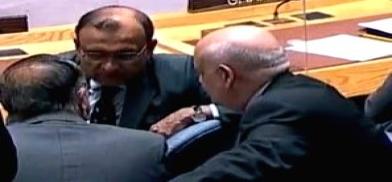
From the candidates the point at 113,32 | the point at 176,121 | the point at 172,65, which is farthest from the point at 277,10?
the point at 176,121

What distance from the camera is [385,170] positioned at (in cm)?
219

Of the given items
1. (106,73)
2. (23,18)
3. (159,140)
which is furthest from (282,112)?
(23,18)

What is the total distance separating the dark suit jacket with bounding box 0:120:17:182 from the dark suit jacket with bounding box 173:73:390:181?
1.05 ft

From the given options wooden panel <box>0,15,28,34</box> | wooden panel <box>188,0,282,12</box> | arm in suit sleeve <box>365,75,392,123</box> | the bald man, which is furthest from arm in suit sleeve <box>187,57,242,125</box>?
wooden panel <box>0,15,28,34</box>

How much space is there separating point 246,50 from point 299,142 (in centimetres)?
33

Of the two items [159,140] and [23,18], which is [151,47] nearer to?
[159,140]

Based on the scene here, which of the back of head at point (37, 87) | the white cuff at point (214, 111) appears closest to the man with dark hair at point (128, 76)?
the white cuff at point (214, 111)

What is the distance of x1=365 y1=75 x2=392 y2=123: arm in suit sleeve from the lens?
9.78ft

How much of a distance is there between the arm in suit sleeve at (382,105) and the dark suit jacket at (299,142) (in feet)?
2.64

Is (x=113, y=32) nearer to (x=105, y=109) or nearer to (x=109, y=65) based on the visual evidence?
(x=109, y=65)

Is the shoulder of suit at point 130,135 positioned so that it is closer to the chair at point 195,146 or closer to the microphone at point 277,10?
the chair at point 195,146

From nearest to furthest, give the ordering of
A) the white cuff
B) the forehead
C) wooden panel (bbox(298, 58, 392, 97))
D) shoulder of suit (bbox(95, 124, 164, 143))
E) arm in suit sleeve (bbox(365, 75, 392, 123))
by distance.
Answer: shoulder of suit (bbox(95, 124, 164, 143)) → the white cuff → arm in suit sleeve (bbox(365, 75, 392, 123)) → the forehead → wooden panel (bbox(298, 58, 392, 97))

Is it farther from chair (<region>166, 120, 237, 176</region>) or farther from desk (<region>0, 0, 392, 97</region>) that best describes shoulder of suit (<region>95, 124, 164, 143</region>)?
desk (<region>0, 0, 392, 97</region>)

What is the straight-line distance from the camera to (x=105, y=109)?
3.04 m
